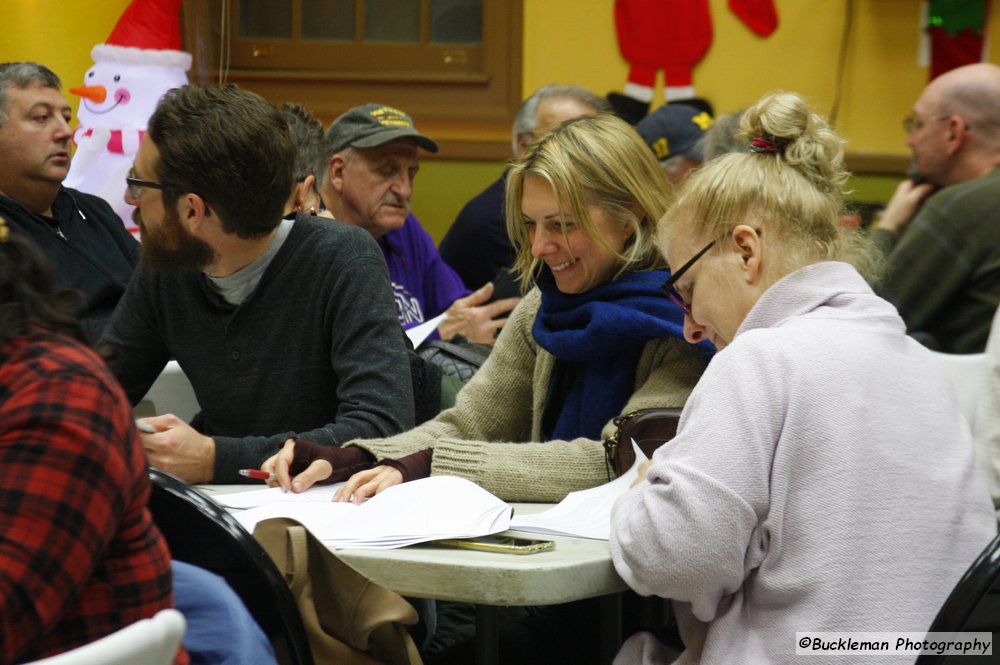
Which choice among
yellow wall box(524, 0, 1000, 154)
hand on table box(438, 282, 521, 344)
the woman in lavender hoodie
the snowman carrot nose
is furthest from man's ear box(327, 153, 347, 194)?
the woman in lavender hoodie

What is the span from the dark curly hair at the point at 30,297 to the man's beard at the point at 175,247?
1104 millimetres

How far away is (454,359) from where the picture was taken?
9.75 feet

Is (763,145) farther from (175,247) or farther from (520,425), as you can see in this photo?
(175,247)

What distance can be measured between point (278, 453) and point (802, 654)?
1.01 m

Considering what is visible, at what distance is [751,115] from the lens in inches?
73.8

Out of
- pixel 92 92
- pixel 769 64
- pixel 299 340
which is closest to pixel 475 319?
pixel 299 340

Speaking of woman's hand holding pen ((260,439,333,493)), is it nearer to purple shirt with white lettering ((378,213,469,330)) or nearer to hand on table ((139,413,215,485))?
hand on table ((139,413,215,485))

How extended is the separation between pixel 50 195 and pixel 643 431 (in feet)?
8.21

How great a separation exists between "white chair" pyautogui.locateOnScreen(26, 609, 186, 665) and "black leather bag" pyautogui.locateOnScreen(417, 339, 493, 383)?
1841 mm

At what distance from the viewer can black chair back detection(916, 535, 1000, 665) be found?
1.39m

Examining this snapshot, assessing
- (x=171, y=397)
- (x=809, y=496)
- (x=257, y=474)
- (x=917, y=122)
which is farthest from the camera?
(x=917, y=122)

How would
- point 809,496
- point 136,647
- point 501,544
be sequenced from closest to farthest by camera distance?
point 136,647
point 809,496
point 501,544

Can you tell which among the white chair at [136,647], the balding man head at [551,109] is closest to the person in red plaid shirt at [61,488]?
the white chair at [136,647]

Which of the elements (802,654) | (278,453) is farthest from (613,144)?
(802,654)
